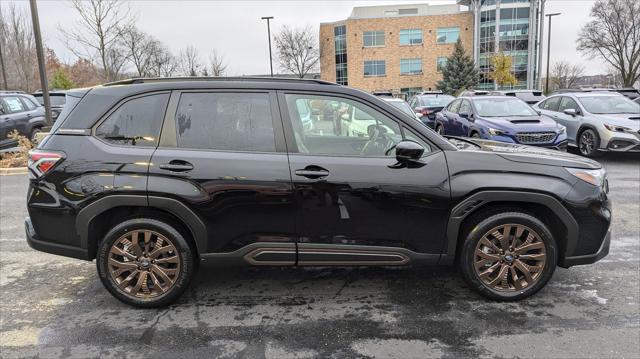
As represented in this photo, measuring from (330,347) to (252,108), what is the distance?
186cm

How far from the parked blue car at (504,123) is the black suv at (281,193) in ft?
22.9

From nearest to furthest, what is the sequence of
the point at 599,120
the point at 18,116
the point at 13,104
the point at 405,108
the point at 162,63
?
the point at 405,108 < the point at 599,120 < the point at 18,116 < the point at 13,104 < the point at 162,63

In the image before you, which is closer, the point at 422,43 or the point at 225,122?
the point at 225,122

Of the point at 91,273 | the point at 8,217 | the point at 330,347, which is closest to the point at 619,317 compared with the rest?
the point at 330,347

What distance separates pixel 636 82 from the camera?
51.0 metres

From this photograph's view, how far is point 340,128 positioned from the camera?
12.5ft

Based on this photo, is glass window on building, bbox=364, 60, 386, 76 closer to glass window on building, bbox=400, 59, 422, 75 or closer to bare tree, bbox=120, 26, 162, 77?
glass window on building, bbox=400, 59, 422, 75

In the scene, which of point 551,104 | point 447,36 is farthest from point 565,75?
point 551,104

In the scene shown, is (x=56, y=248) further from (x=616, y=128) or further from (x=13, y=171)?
(x=616, y=128)

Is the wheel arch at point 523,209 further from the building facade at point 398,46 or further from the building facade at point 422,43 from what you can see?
the building facade at point 398,46

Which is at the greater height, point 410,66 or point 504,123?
point 410,66

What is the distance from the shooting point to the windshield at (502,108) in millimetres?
11398

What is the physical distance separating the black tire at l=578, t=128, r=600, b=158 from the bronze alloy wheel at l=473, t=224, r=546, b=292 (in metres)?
8.58

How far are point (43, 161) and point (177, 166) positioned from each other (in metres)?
1.08
